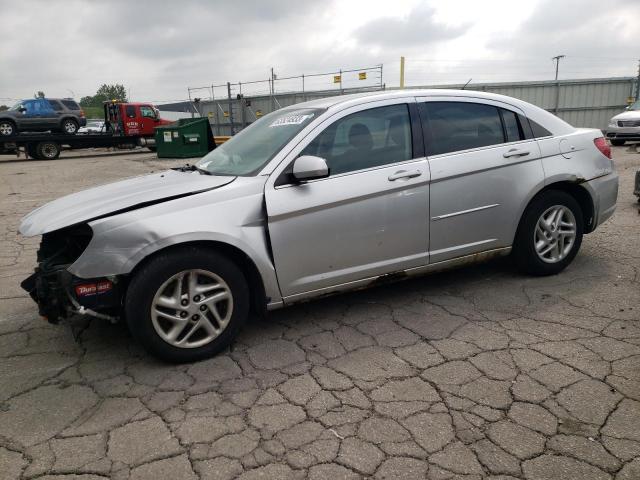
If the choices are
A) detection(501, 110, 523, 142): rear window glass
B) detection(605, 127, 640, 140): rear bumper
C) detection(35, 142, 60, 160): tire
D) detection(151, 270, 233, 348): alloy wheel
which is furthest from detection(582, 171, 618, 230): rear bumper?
detection(35, 142, 60, 160): tire

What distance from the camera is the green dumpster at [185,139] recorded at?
18.4 metres

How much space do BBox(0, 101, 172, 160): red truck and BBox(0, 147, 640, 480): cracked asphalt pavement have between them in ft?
61.1

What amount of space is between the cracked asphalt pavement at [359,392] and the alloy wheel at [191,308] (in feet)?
0.65

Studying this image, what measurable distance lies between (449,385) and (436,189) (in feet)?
4.85

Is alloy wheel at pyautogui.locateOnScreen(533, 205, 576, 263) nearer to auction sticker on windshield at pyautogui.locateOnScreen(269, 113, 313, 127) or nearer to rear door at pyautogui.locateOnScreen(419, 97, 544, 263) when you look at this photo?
rear door at pyautogui.locateOnScreen(419, 97, 544, 263)

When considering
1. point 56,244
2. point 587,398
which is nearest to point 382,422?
point 587,398

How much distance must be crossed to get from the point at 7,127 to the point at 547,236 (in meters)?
22.1

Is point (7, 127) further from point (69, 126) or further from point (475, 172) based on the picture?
point (475, 172)

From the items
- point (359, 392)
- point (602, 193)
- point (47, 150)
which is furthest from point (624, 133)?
point (47, 150)

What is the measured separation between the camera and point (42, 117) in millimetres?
21078

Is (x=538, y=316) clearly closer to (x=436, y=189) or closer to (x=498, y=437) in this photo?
(x=436, y=189)

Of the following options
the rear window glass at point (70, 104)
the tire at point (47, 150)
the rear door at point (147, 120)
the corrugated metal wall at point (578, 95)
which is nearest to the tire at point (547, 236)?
the corrugated metal wall at point (578, 95)

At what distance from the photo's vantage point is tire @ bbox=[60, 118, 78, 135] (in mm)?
21750

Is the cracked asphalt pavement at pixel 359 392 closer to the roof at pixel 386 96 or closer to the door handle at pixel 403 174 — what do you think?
the door handle at pixel 403 174
